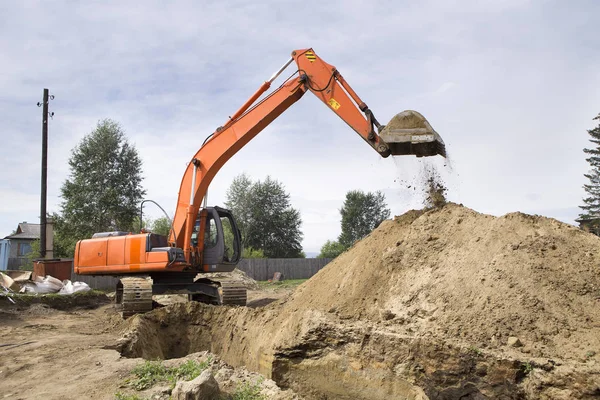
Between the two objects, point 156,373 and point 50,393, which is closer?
point 50,393

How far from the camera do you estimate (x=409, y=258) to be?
601cm

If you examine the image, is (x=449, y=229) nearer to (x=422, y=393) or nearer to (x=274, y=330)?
(x=422, y=393)

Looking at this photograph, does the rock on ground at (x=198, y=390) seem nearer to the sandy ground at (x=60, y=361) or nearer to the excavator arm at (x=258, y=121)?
the sandy ground at (x=60, y=361)

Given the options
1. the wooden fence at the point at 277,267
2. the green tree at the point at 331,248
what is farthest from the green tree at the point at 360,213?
the wooden fence at the point at 277,267

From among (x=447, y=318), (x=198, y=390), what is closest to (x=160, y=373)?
(x=198, y=390)

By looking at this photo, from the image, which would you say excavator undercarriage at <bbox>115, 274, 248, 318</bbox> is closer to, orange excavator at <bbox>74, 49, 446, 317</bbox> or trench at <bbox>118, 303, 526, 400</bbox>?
orange excavator at <bbox>74, 49, 446, 317</bbox>

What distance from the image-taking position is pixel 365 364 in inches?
196

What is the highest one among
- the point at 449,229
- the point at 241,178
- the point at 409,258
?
the point at 241,178

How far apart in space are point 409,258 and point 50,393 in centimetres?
438

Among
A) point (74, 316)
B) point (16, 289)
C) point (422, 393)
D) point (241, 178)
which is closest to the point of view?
point (422, 393)

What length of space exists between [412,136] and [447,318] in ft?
9.95

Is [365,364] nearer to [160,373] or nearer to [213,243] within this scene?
[160,373]

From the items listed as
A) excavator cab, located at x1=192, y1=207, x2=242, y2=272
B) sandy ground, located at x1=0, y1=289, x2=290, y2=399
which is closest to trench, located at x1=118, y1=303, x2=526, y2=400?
sandy ground, located at x1=0, y1=289, x2=290, y2=399

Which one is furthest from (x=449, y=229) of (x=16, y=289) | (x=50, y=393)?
(x=16, y=289)
